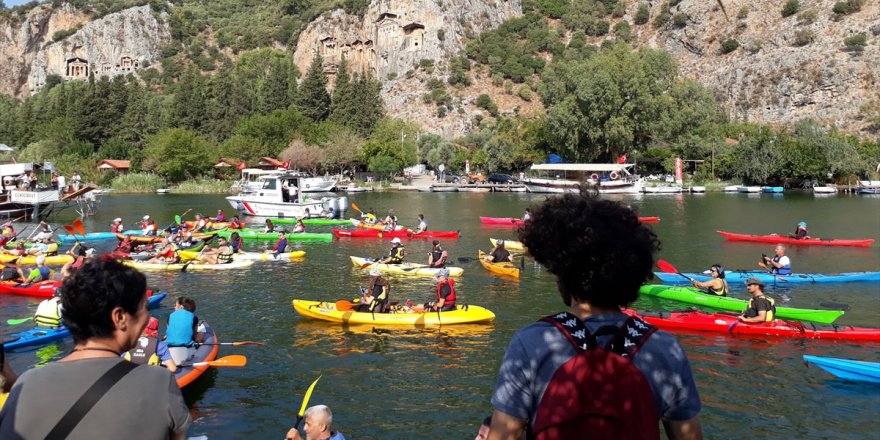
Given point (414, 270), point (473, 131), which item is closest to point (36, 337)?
point (414, 270)

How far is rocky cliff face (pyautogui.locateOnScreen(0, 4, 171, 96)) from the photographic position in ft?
480

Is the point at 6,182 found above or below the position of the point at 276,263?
above

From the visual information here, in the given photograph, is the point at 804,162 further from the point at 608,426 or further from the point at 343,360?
the point at 608,426

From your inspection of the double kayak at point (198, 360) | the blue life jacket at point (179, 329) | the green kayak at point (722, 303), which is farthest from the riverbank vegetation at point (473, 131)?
the blue life jacket at point (179, 329)

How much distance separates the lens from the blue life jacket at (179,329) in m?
11.5

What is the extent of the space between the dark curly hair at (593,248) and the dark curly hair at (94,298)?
6.86ft

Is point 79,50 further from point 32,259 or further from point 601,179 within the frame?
point 32,259

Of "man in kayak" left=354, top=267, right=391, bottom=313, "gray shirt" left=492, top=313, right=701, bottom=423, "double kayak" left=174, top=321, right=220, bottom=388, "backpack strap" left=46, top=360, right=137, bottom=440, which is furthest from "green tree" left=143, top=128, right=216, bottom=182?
"gray shirt" left=492, top=313, right=701, bottom=423

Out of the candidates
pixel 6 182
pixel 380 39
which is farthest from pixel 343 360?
pixel 380 39

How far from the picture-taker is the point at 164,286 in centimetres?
2145

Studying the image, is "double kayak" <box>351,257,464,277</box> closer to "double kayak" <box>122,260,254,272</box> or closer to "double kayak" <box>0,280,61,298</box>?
"double kayak" <box>122,260,254,272</box>

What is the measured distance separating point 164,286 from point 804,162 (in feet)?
220

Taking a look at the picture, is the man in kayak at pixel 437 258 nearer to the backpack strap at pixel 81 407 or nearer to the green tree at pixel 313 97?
the backpack strap at pixel 81 407

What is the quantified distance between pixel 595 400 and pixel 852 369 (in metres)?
11.7
